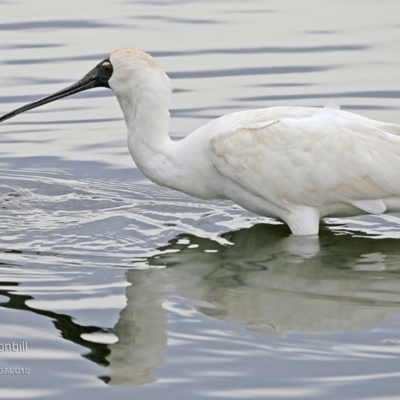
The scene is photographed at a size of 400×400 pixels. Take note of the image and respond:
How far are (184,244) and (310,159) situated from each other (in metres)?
1.20

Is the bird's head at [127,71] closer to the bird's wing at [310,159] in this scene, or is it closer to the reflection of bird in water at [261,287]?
the bird's wing at [310,159]

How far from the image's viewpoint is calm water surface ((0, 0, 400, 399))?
8023 millimetres

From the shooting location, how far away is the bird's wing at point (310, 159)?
10562mm

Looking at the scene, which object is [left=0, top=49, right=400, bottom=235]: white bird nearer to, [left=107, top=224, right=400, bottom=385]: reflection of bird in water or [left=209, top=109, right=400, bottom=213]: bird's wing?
[left=209, top=109, right=400, bottom=213]: bird's wing

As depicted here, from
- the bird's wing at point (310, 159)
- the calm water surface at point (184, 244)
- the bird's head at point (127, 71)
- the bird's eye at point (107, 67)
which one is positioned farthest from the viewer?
the bird's eye at point (107, 67)

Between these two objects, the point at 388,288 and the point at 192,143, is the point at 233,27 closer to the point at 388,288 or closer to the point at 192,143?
the point at 192,143

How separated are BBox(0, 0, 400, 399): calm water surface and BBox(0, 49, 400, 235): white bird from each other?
0.36m

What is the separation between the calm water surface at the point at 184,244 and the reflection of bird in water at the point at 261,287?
0.07ft

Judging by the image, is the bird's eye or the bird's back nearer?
the bird's back

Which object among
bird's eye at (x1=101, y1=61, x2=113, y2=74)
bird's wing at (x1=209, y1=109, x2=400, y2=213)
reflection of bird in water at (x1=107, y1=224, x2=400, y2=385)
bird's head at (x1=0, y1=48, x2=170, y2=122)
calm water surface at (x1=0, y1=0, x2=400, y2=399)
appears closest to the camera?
calm water surface at (x1=0, y1=0, x2=400, y2=399)

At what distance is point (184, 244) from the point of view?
424 inches

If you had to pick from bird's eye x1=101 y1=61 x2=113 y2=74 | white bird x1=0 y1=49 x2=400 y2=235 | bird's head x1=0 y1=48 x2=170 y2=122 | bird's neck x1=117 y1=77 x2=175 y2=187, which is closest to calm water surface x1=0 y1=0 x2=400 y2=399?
white bird x1=0 y1=49 x2=400 y2=235

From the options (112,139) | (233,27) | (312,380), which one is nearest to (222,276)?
(312,380)

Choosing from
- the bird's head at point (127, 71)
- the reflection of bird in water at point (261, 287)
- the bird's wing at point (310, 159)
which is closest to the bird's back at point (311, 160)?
the bird's wing at point (310, 159)
